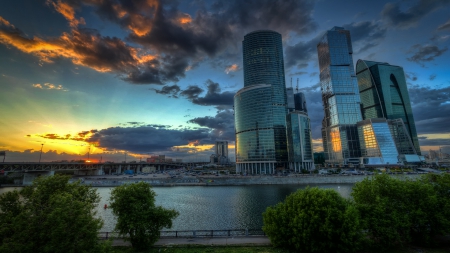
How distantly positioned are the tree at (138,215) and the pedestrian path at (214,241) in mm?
2936

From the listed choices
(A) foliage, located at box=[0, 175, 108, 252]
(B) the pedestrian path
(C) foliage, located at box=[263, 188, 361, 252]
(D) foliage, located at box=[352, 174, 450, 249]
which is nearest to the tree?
(B) the pedestrian path

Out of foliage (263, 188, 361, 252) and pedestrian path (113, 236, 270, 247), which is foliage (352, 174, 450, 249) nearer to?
foliage (263, 188, 361, 252)

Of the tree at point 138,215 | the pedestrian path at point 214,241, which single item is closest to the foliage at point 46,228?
the tree at point 138,215

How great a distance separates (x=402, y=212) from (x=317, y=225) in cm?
1345

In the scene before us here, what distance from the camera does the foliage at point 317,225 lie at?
24.8 m

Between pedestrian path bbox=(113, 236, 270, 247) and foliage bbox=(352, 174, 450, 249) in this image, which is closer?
foliage bbox=(352, 174, 450, 249)

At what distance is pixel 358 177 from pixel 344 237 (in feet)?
441

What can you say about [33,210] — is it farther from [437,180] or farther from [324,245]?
[437,180]

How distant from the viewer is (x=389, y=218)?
2762 cm

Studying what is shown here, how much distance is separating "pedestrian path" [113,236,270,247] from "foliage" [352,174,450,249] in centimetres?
1428

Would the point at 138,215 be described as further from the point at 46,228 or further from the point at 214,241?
the point at 214,241

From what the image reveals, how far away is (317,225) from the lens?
25500 mm

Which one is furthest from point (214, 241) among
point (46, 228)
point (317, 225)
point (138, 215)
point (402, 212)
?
Result: point (402, 212)

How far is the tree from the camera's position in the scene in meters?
→ 27.1
